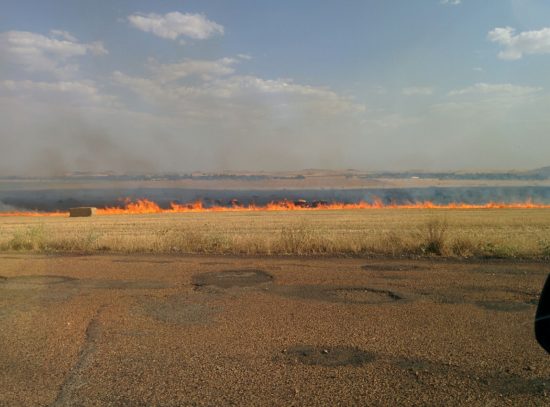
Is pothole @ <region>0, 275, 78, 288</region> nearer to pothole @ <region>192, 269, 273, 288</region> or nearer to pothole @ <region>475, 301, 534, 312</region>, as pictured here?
pothole @ <region>192, 269, 273, 288</region>

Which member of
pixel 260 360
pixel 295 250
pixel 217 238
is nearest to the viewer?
pixel 260 360

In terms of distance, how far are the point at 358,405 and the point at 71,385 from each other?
2776mm

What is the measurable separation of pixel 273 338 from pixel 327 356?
873 millimetres

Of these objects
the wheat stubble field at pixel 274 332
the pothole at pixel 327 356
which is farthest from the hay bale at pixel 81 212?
the pothole at pixel 327 356

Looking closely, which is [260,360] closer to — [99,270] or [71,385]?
[71,385]

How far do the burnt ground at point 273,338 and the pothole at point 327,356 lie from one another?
0.05ft

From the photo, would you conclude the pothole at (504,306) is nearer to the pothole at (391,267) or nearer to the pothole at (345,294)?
the pothole at (345,294)

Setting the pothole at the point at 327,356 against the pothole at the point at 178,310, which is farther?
the pothole at the point at 178,310

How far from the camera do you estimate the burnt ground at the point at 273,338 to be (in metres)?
4.77

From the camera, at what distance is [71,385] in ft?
16.2

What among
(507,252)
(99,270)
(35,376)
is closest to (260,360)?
(35,376)

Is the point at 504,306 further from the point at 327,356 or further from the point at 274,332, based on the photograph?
the point at 274,332

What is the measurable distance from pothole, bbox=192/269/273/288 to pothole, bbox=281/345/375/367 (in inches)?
150

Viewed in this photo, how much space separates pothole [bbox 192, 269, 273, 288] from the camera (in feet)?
31.8
